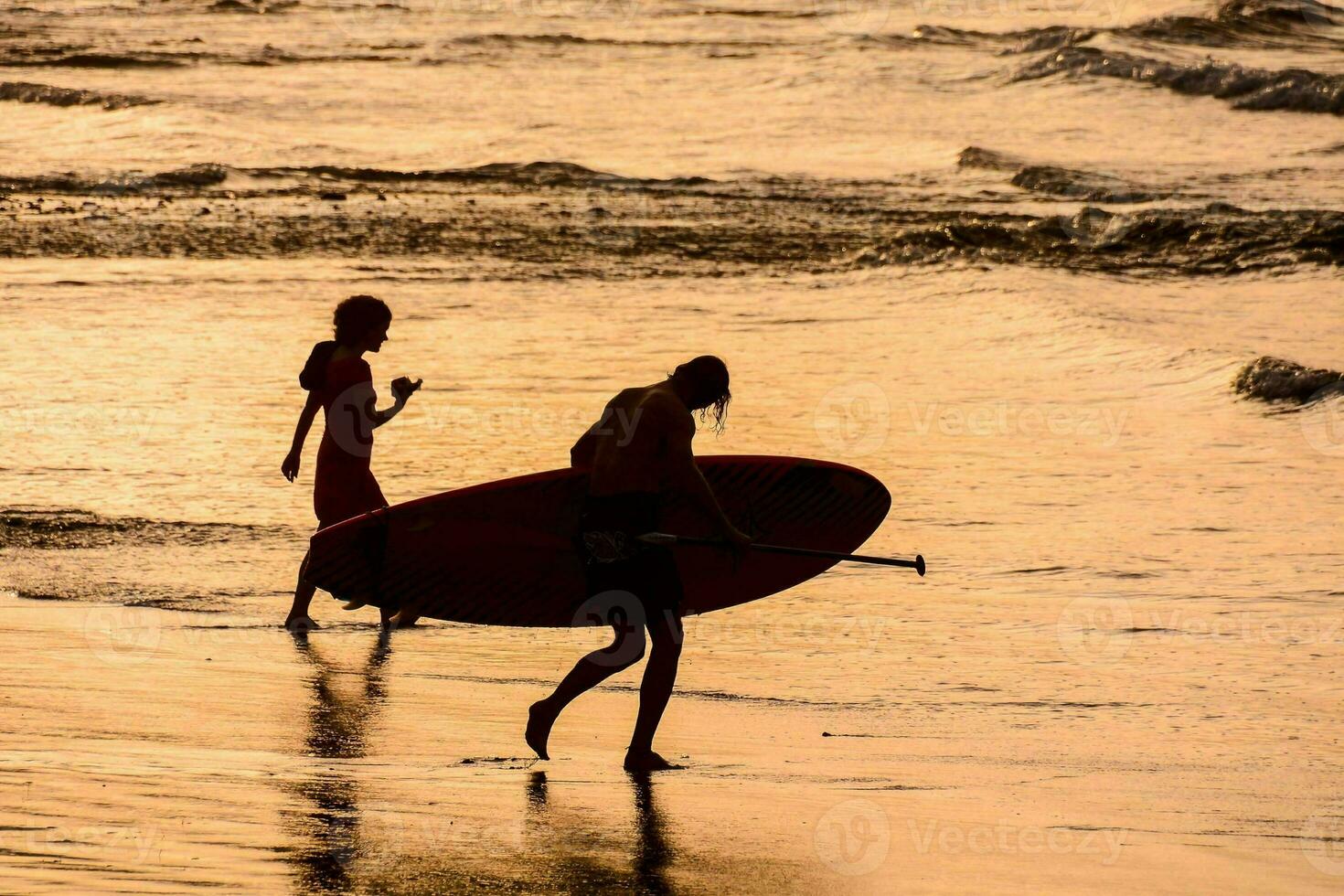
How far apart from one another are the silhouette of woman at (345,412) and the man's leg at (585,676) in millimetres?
1862

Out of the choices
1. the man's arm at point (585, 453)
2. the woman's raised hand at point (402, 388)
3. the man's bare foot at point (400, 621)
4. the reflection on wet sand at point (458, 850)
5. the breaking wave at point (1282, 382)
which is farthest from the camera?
the breaking wave at point (1282, 382)

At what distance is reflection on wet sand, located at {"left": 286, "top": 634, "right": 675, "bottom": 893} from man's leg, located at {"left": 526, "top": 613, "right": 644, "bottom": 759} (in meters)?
0.19

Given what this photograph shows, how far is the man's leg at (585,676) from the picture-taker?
5.14 meters

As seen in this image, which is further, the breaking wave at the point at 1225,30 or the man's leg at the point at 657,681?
the breaking wave at the point at 1225,30

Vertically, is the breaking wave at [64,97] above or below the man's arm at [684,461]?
below

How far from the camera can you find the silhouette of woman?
6770mm

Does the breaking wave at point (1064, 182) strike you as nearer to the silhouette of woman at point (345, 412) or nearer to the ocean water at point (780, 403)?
the ocean water at point (780, 403)

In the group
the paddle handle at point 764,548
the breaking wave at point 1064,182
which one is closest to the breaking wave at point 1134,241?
the breaking wave at point 1064,182

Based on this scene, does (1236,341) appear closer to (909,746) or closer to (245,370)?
(245,370)
